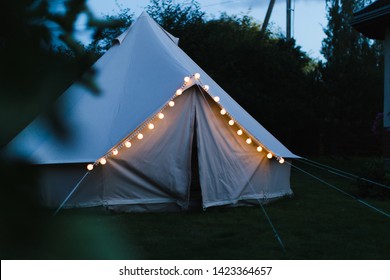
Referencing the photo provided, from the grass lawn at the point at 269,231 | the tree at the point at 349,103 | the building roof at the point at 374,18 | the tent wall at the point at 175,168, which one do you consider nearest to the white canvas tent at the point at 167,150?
the tent wall at the point at 175,168

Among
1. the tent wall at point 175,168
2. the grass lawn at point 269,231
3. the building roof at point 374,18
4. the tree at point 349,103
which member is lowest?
the grass lawn at point 269,231

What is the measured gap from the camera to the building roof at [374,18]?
34.8ft

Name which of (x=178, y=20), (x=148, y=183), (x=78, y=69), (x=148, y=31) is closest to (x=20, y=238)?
(x=78, y=69)

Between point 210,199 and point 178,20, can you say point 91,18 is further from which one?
point 178,20

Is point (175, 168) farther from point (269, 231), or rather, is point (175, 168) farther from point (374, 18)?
point (374, 18)

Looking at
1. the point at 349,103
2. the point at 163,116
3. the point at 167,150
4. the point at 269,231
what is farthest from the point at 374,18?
the point at 269,231

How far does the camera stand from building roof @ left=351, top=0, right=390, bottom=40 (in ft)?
34.8

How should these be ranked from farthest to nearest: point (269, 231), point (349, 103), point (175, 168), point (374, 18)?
point (349, 103)
point (374, 18)
point (175, 168)
point (269, 231)

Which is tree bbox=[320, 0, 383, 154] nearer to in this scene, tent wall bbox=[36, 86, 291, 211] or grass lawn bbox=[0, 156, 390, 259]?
grass lawn bbox=[0, 156, 390, 259]

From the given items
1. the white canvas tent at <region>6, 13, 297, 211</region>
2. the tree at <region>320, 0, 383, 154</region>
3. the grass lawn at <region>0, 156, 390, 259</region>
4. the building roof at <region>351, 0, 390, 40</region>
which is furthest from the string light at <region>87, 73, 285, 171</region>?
the tree at <region>320, 0, 383, 154</region>

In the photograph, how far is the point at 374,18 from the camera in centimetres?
1084

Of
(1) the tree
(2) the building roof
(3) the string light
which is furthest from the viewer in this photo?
(1) the tree

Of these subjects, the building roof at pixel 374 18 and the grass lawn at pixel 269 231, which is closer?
the grass lawn at pixel 269 231

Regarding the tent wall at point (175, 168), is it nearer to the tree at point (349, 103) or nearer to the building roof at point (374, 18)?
the building roof at point (374, 18)
